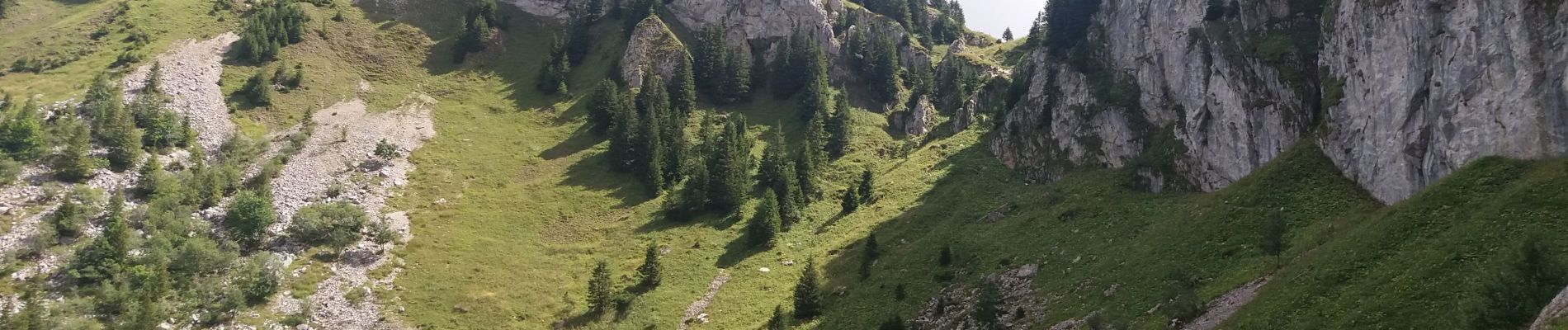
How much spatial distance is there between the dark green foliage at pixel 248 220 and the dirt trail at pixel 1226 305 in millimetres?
82311

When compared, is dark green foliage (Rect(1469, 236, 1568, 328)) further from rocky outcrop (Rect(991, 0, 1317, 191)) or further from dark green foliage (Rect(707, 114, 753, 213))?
dark green foliage (Rect(707, 114, 753, 213))

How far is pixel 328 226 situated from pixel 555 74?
56.4 meters

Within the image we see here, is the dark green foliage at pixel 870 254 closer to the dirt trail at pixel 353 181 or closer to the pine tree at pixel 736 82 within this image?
the dirt trail at pixel 353 181

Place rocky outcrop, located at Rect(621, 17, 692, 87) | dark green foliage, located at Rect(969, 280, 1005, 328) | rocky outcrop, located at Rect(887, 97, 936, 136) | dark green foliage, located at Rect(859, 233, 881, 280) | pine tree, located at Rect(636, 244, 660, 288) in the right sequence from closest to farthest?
1. dark green foliage, located at Rect(969, 280, 1005, 328)
2. dark green foliage, located at Rect(859, 233, 881, 280)
3. pine tree, located at Rect(636, 244, 660, 288)
4. rocky outcrop, located at Rect(887, 97, 936, 136)
5. rocky outcrop, located at Rect(621, 17, 692, 87)

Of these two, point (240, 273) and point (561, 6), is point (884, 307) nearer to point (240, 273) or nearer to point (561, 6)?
point (240, 273)

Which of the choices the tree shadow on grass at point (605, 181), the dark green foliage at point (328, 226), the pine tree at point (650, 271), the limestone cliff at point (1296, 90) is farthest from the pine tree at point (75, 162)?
the limestone cliff at point (1296, 90)

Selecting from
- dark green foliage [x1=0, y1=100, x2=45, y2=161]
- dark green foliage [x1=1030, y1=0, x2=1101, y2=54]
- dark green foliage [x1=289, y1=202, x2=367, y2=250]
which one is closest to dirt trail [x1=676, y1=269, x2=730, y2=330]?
dark green foliage [x1=289, y1=202, x2=367, y2=250]

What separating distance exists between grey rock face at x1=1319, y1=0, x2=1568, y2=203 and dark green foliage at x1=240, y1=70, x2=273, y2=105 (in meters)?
121

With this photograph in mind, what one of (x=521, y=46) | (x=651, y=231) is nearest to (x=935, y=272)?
(x=651, y=231)

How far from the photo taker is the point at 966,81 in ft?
456

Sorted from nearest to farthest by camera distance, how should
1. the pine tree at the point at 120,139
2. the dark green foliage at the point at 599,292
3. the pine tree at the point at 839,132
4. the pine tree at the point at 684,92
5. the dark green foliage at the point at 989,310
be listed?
1. the dark green foliage at the point at 989,310
2. the dark green foliage at the point at 599,292
3. the pine tree at the point at 120,139
4. the pine tree at the point at 839,132
5. the pine tree at the point at 684,92

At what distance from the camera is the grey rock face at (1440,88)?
37.9 m

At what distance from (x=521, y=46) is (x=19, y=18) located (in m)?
76.3

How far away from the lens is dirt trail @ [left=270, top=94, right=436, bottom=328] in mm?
72750
